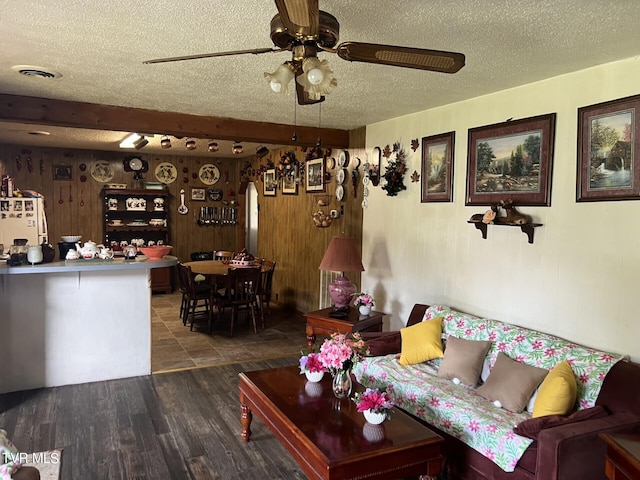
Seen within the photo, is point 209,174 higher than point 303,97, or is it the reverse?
point 209,174

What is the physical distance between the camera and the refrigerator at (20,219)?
6.08 m

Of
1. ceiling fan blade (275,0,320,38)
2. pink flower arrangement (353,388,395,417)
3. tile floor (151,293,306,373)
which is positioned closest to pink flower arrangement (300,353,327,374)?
pink flower arrangement (353,388,395,417)

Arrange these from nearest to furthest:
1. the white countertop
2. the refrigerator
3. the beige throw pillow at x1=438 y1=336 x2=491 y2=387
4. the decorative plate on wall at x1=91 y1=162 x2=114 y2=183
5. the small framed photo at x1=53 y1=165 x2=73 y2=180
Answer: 1. the beige throw pillow at x1=438 y1=336 x2=491 y2=387
2. the white countertop
3. the refrigerator
4. the small framed photo at x1=53 y1=165 x2=73 y2=180
5. the decorative plate on wall at x1=91 y1=162 x2=114 y2=183

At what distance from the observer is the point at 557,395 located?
2.47m

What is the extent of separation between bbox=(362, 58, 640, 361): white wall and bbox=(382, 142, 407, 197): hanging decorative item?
82 mm

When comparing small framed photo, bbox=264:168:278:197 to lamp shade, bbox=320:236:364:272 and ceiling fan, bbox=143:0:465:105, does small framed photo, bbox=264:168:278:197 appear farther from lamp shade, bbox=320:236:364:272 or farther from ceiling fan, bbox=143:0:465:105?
ceiling fan, bbox=143:0:465:105

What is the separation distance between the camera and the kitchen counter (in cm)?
381

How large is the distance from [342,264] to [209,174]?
5.34 m

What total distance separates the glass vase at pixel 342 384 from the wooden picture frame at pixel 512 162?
174 cm

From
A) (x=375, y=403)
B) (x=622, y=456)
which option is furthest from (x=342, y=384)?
(x=622, y=456)

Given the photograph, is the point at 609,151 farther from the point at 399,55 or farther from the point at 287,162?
the point at 287,162

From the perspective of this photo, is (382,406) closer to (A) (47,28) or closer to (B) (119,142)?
(A) (47,28)

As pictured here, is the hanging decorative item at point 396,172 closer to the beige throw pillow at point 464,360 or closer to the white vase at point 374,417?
the beige throw pillow at point 464,360

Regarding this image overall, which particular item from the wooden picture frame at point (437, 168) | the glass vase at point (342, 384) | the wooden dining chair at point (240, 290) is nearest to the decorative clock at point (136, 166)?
the wooden dining chair at point (240, 290)
